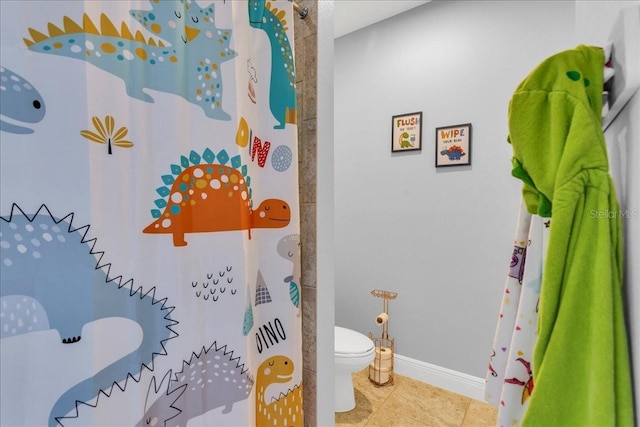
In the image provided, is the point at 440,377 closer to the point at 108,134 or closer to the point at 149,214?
the point at 149,214

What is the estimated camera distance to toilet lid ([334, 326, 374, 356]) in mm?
1886

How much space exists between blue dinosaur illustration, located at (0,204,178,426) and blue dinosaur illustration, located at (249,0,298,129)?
63cm

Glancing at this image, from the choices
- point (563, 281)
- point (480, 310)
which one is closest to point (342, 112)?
point (480, 310)

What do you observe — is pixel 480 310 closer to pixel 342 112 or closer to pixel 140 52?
pixel 342 112

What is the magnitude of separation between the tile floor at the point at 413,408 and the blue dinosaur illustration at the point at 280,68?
5.93 feet

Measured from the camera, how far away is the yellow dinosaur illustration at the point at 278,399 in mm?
978

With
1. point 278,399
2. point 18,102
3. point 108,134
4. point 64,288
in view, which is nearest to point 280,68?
point 108,134

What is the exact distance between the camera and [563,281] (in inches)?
19.0

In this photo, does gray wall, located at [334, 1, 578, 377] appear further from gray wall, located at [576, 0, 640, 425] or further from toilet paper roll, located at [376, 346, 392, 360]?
gray wall, located at [576, 0, 640, 425]

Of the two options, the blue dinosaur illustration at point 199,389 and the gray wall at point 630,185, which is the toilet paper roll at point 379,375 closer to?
the blue dinosaur illustration at point 199,389

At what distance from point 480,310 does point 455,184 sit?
862mm

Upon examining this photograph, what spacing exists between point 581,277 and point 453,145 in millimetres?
1887

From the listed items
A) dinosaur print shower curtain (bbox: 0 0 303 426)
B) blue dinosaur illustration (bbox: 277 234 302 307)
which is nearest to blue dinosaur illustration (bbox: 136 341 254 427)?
dinosaur print shower curtain (bbox: 0 0 303 426)

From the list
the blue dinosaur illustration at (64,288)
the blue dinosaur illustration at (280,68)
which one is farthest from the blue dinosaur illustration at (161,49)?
the blue dinosaur illustration at (64,288)
